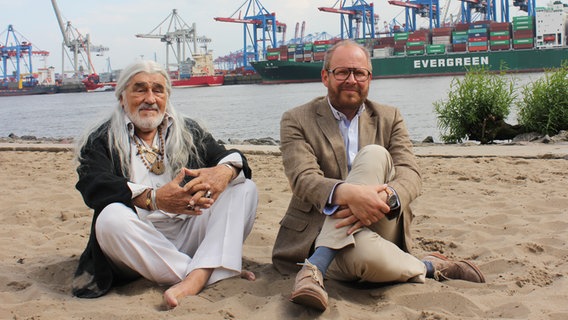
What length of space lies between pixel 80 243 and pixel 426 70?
41.7 meters

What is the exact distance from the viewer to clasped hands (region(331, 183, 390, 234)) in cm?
173

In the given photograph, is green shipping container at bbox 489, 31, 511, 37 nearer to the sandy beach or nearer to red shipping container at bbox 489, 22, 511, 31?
red shipping container at bbox 489, 22, 511, 31

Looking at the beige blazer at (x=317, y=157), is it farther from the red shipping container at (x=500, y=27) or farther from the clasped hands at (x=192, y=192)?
the red shipping container at (x=500, y=27)

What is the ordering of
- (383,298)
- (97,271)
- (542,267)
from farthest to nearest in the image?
(542,267) < (97,271) < (383,298)

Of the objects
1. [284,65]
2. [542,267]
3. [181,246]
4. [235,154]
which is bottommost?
[542,267]

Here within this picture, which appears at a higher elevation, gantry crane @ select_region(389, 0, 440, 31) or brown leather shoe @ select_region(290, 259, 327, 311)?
gantry crane @ select_region(389, 0, 440, 31)

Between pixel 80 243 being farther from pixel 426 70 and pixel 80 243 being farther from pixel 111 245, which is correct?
pixel 426 70

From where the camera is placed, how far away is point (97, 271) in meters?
1.96

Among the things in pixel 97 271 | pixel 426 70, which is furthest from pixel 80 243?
pixel 426 70

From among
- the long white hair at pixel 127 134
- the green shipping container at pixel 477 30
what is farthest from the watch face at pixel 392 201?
the green shipping container at pixel 477 30

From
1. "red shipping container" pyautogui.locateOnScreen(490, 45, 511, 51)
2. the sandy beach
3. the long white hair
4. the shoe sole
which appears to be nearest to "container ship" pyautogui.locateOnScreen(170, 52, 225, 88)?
"red shipping container" pyautogui.locateOnScreen(490, 45, 511, 51)

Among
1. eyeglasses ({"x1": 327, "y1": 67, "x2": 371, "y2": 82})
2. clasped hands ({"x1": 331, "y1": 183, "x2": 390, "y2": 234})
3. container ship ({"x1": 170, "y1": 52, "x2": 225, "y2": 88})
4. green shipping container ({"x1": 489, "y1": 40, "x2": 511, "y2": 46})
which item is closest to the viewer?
clasped hands ({"x1": 331, "y1": 183, "x2": 390, "y2": 234})

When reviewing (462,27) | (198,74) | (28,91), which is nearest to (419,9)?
(462,27)

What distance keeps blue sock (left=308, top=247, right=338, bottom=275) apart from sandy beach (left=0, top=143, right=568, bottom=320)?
112 millimetres
